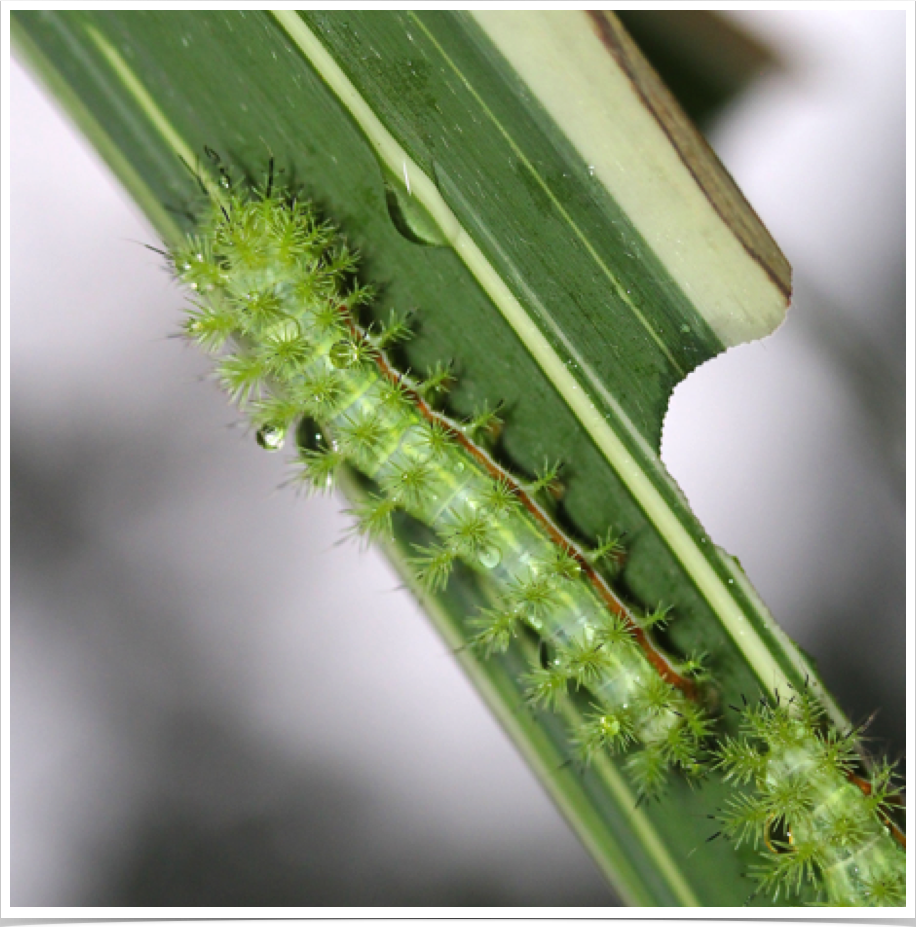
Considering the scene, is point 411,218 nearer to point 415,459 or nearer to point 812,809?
point 415,459

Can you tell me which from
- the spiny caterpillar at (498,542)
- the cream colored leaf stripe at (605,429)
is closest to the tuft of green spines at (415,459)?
the spiny caterpillar at (498,542)

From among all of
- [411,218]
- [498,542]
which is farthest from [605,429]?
[411,218]

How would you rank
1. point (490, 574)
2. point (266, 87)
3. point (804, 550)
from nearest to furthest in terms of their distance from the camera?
point (266, 87)
point (490, 574)
point (804, 550)

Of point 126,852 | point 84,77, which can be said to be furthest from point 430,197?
point 126,852

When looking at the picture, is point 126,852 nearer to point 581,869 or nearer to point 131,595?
point 131,595

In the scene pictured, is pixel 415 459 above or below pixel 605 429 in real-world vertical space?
above
